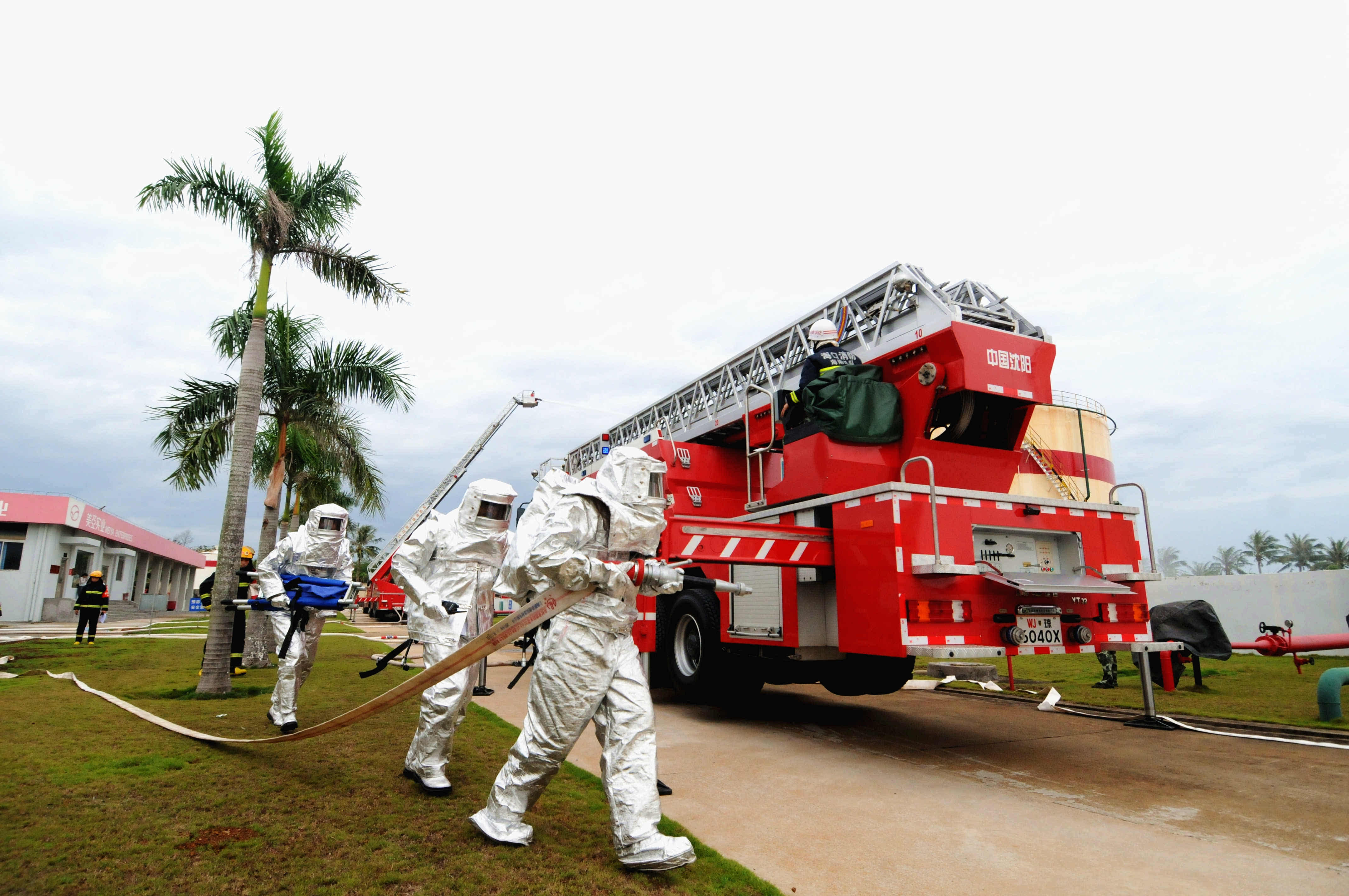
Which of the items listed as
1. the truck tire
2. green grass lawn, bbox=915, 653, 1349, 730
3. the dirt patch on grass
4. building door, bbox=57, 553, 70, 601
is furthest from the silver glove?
building door, bbox=57, 553, 70, 601

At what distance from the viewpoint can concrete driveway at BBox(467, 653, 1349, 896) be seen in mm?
3330

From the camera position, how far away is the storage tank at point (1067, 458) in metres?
19.3

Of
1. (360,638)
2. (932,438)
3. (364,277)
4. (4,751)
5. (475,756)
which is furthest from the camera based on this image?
(360,638)

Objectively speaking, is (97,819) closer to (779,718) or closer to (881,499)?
(881,499)

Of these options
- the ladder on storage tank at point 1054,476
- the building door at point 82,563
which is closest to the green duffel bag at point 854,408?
the ladder on storage tank at point 1054,476

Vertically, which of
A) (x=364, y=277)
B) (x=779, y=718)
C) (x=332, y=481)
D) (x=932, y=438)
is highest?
(x=364, y=277)

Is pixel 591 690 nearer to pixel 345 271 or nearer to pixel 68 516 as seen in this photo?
pixel 345 271

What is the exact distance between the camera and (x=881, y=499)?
5336 mm

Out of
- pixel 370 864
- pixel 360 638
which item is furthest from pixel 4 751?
pixel 360 638

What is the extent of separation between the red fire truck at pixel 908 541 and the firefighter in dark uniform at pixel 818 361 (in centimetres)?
15

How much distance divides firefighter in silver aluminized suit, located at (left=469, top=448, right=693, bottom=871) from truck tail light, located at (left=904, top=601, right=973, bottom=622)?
2.34 meters

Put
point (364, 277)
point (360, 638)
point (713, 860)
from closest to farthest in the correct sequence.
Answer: point (713, 860) → point (364, 277) → point (360, 638)

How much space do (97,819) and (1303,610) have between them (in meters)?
21.9

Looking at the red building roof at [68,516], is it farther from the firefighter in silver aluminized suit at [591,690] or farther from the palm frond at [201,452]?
the firefighter in silver aluminized suit at [591,690]
